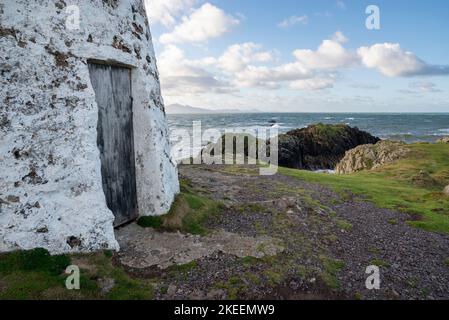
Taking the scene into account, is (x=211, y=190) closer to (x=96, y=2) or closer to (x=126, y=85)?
(x=126, y=85)

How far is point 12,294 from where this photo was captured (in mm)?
6441

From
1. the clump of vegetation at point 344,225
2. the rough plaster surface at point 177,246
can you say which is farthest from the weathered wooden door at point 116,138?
the clump of vegetation at point 344,225

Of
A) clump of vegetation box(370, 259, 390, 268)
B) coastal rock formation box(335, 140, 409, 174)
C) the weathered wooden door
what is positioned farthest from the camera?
coastal rock formation box(335, 140, 409, 174)

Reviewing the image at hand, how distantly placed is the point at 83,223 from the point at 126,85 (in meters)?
4.43

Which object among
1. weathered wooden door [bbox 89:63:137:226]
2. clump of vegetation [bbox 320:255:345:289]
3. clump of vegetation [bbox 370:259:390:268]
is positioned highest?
weathered wooden door [bbox 89:63:137:226]

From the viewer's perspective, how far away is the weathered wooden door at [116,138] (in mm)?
9531

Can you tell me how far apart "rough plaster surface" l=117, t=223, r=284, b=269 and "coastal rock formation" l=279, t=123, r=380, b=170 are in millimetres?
31748

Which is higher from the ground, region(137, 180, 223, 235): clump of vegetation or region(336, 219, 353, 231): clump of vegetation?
region(137, 180, 223, 235): clump of vegetation

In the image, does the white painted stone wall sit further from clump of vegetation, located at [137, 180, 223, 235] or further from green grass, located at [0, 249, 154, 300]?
clump of vegetation, located at [137, 180, 223, 235]

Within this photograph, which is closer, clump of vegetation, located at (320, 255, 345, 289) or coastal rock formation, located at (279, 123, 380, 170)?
clump of vegetation, located at (320, 255, 345, 289)

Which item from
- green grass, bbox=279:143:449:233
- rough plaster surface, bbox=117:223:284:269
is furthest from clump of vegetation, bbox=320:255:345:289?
Result: green grass, bbox=279:143:449:233

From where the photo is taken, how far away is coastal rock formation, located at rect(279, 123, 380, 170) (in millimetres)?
43531

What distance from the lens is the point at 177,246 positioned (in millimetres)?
9359

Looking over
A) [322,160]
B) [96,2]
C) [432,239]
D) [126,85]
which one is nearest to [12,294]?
[126,85]
